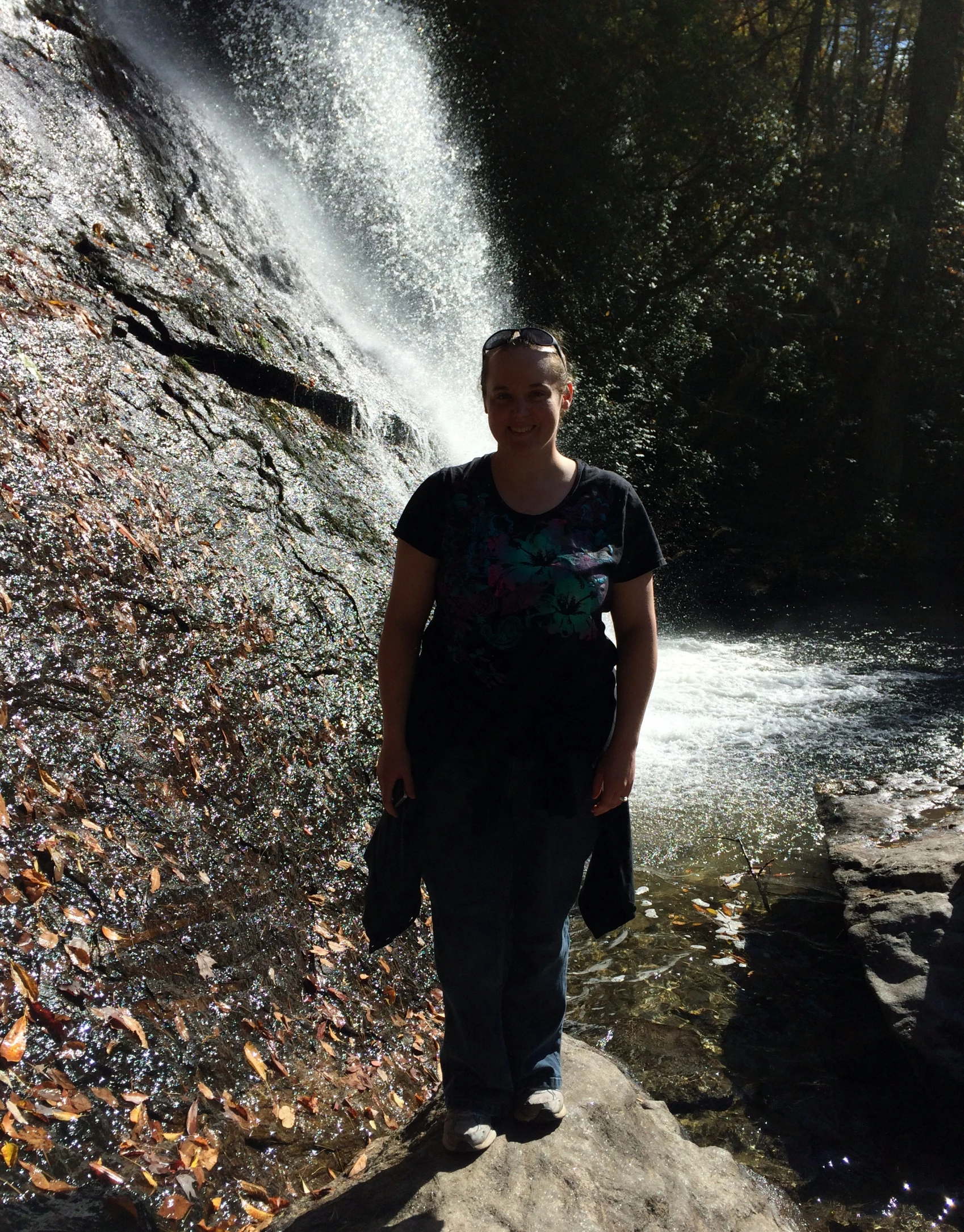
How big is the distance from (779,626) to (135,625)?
29.0ft

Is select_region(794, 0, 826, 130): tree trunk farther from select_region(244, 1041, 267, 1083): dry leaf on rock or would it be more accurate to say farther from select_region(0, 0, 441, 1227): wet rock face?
select_region(244, 1041, 267, 1083): dry leaf on rock

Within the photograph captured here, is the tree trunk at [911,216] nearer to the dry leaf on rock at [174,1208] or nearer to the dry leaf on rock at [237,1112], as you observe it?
the dry leaf on rock at [237,1112]

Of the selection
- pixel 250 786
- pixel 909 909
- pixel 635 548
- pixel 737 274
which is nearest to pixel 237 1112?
pixel 250 786

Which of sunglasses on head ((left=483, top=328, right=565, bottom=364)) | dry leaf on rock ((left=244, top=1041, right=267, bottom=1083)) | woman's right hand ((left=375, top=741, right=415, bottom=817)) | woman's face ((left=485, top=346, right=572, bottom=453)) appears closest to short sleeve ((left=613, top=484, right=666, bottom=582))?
woman's face ((left=485, top=346, right=572, bottom=453))

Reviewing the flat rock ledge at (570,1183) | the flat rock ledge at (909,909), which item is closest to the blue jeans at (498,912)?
the flat rock ledge at (570,1183)

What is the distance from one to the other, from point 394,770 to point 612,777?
1.53 feet

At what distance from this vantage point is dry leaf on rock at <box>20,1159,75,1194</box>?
6.88ft

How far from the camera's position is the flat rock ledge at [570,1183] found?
6.85 feet

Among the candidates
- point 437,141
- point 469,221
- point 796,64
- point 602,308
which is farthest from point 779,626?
point 796,64

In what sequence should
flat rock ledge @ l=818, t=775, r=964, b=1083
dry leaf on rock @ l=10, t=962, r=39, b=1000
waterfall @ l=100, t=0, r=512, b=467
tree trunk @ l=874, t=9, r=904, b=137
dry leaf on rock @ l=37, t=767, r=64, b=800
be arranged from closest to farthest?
dry leaf on rock @ l=10, t=962, r=39, b=1000
dry leaf on rock @ l=37, t=767, r=64, b=800
flat rock ledge @ l=818, t=775, r=964, b=1083
waterfall @ l=100, t=0, r=512, b=467
tree trunk @ l=874, t=9, r=904, b=137

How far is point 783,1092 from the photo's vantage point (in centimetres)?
339

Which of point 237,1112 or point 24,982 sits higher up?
point 24,982

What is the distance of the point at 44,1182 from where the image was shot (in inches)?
82.9

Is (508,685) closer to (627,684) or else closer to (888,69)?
(627,684)
